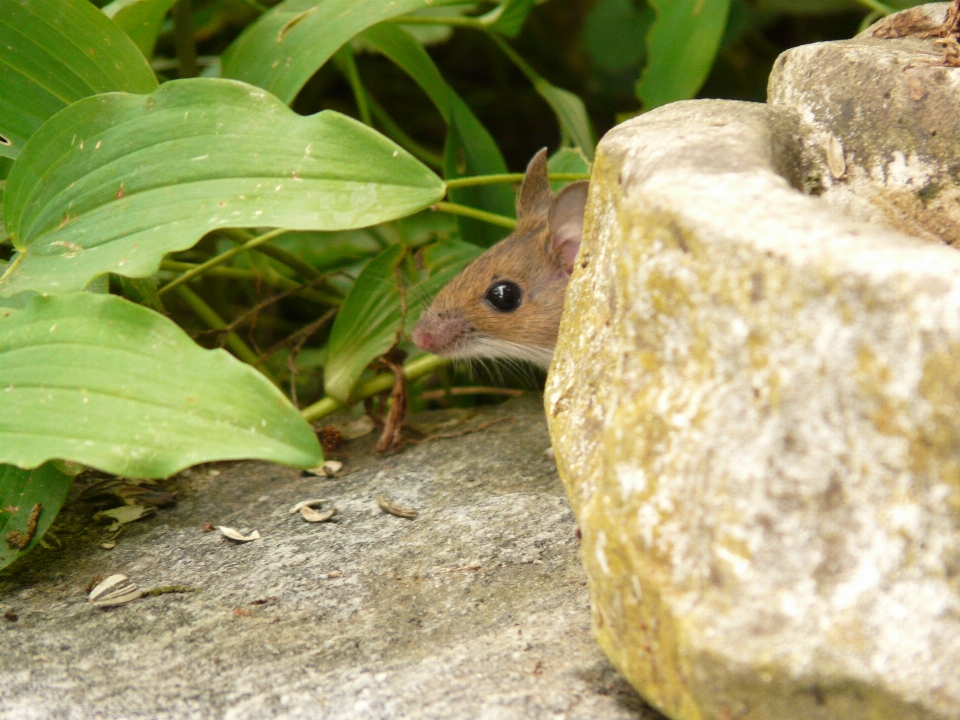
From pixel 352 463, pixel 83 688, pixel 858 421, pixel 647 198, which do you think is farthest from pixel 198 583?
pixel 858 421

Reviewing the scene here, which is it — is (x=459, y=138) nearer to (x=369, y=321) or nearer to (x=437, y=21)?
(x=437, y=21)

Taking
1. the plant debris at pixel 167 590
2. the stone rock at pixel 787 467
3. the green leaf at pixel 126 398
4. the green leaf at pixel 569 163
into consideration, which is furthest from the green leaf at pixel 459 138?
the stone rock at pixel 787 467

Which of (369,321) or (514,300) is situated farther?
(514,300)

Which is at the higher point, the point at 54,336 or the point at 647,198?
the point at 647,198

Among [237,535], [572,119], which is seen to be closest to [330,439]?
[237,535]

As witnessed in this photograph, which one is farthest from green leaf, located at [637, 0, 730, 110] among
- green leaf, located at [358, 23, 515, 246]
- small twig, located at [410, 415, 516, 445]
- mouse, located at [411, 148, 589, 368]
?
small twig, located at [410, 415, 516, 445]

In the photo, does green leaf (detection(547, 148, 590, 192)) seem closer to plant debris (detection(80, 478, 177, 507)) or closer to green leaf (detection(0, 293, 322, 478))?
plant debris (detection(80, 478, 177, 507))

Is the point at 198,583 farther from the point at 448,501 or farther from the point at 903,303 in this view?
the point at 903,303
